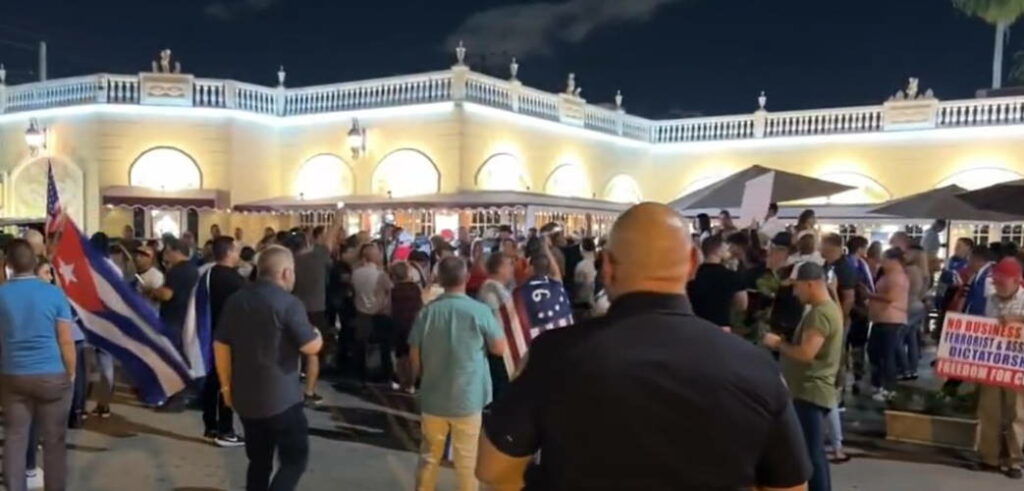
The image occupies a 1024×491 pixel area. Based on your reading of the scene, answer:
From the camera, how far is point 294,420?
5027mm

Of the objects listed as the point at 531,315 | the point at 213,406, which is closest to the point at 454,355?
the point at 531,315

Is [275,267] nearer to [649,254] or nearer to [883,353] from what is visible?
[649,254]

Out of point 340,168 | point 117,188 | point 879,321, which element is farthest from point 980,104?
point 117,188

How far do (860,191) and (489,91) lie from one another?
9.63 m

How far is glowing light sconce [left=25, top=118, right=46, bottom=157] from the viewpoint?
67.1ft

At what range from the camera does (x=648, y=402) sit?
2006mm

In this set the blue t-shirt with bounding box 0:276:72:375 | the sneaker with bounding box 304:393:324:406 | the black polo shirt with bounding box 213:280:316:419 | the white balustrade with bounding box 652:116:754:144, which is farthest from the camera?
the white balustrade with bounding box 652:116:754:144

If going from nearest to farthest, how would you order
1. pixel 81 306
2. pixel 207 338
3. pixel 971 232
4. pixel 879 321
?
pixel 81 306
pixel 207 338
pixel 879 321
pixel 971 232

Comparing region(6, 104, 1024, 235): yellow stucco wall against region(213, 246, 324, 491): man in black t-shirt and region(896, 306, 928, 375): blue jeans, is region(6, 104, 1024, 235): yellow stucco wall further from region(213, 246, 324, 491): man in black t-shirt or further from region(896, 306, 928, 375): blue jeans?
region(213, 246, 324, 491): man in black t-shirt

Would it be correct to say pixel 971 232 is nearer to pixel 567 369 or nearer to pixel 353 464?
pixel 353 464

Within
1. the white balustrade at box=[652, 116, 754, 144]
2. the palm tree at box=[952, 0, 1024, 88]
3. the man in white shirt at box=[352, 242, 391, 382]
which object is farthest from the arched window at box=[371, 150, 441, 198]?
the palm tree at box=[952, 0, 1024, 88]

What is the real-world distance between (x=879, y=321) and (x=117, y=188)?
1669 cm

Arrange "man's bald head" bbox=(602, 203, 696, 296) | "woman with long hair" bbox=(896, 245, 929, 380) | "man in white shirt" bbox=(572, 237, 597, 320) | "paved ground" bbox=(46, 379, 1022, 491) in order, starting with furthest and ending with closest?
"man in white shirt" bbox=(572, 237, 597, 320)
"woman with long hair" bbox=(896, 245, 929, 380)
"paved ground" bbox=(46, 379, 1022, 491)
"man's bald head" bbox=(602, 203, 696, 296)

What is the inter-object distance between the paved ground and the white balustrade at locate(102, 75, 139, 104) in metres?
13.3
